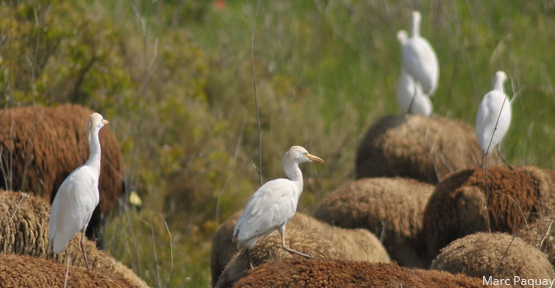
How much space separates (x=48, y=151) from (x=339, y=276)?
11.4 feet

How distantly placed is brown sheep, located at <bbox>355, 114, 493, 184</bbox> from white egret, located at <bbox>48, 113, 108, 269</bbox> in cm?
338

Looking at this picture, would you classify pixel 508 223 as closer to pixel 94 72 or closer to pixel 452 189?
pixel 452 189

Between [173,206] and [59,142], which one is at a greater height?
[59,142]

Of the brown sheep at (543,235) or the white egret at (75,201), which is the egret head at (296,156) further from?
the brown sheep at (543,235)

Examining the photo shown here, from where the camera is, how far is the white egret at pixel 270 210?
460cm

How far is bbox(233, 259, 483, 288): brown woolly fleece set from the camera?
13.3 ft

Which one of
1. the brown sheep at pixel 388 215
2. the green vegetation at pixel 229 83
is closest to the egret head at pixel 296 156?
the brown sheep at pixel 388 215

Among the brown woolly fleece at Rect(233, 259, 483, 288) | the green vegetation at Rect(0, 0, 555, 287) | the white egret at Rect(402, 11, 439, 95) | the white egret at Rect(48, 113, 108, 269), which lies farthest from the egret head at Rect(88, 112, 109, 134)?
the white egret at Rect(402, 11, 439, 95)

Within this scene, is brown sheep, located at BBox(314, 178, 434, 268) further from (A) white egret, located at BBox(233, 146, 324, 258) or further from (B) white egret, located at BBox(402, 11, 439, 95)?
(B) white egret, located at BBox(402, 11, 439, 95)

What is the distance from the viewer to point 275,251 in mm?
4730

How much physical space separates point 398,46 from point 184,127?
14.4ft

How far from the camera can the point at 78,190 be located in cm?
452

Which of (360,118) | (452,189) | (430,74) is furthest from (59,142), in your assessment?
(360,118)

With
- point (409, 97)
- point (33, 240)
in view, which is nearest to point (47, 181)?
point (33, 240)
